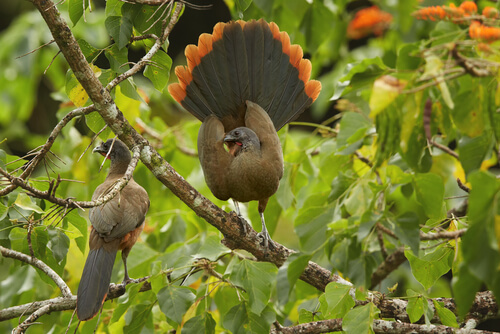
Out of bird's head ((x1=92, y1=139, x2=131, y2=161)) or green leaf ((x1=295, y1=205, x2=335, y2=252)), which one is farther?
bird's head ((x1=92, y1=139, x2=131, y2=161))

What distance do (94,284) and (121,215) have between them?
0.49 m

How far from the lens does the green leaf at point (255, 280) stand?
2.36m

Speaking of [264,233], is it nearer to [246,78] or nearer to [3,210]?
[246,78]

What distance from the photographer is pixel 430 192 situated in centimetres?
209

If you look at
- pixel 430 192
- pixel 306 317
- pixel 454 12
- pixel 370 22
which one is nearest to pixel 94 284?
pixel 306 317

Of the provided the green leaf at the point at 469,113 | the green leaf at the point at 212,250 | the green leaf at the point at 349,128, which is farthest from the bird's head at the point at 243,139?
the green leaf at the point at 469,113

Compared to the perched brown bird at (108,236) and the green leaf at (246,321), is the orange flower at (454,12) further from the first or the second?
the perched brown bird at (108,236)

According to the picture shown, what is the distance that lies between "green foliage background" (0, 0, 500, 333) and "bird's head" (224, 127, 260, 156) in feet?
0.99

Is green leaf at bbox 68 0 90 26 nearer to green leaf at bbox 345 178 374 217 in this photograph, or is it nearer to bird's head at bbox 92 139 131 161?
green leaf at bbox 345 178 374 217

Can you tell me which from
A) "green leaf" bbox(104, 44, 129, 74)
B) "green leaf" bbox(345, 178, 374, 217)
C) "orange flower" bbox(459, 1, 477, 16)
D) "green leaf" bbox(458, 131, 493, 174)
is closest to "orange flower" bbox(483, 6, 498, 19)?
"orange flower" bbox(459, 1, 477, 16)

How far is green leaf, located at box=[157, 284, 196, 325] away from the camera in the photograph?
238cm

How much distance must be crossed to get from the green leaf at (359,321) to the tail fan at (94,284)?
1272mm

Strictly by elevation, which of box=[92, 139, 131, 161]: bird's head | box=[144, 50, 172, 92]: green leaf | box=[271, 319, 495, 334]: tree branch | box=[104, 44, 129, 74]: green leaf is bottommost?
box=[271, 319, 495, 334]: tree branch

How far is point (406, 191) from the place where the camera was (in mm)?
2041
